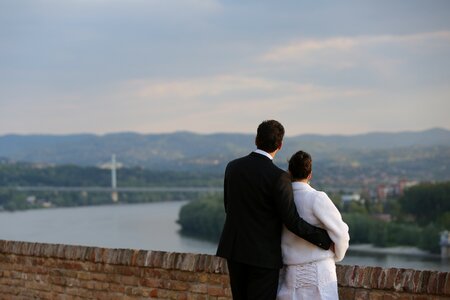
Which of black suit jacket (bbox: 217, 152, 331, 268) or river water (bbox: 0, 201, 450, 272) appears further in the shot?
river water (bbox: 0, 201, 450, 272)

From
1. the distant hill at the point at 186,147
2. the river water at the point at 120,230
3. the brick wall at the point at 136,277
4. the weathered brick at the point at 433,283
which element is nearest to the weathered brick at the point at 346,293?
the brick wall at the point at 136,277

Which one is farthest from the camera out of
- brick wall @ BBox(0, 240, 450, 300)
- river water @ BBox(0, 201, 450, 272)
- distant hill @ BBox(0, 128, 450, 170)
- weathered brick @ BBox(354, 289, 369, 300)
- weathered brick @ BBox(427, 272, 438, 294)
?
distant hill @ BBox(0, 128, 450, 170)

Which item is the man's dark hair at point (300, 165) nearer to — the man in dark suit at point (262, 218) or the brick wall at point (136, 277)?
the man in dark suit at point (262, 218)

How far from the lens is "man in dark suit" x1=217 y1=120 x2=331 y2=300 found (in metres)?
3.34

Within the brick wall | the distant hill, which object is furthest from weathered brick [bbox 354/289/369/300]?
the distant hill

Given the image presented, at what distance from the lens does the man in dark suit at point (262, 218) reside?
334cm

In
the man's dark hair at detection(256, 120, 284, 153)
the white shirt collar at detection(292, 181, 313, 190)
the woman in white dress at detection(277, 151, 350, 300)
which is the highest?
the man's dark hair at detection(256, 120, 284, 153)

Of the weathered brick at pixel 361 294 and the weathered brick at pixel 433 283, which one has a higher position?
the weathered brick at pixel 433 283

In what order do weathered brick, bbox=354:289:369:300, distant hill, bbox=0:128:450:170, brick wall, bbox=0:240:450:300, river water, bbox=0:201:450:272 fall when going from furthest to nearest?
distant hill, bbox=0:128:450:170 < river water, bbox=0:201:450:272 < weathered brick, bbox=354:289:369:300 < brick wall, bbox=0:240:450:300

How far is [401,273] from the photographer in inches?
152

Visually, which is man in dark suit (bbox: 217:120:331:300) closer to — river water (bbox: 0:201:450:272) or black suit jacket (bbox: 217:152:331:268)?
black suit jacket (bbox: 217:152:331:268)

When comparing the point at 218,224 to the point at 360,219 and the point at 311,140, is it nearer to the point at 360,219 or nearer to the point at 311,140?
the point at 360,219

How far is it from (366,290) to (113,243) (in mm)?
43737

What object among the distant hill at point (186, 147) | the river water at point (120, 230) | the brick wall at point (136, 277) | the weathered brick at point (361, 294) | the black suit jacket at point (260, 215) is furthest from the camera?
the distant hill at point (186, 147)
